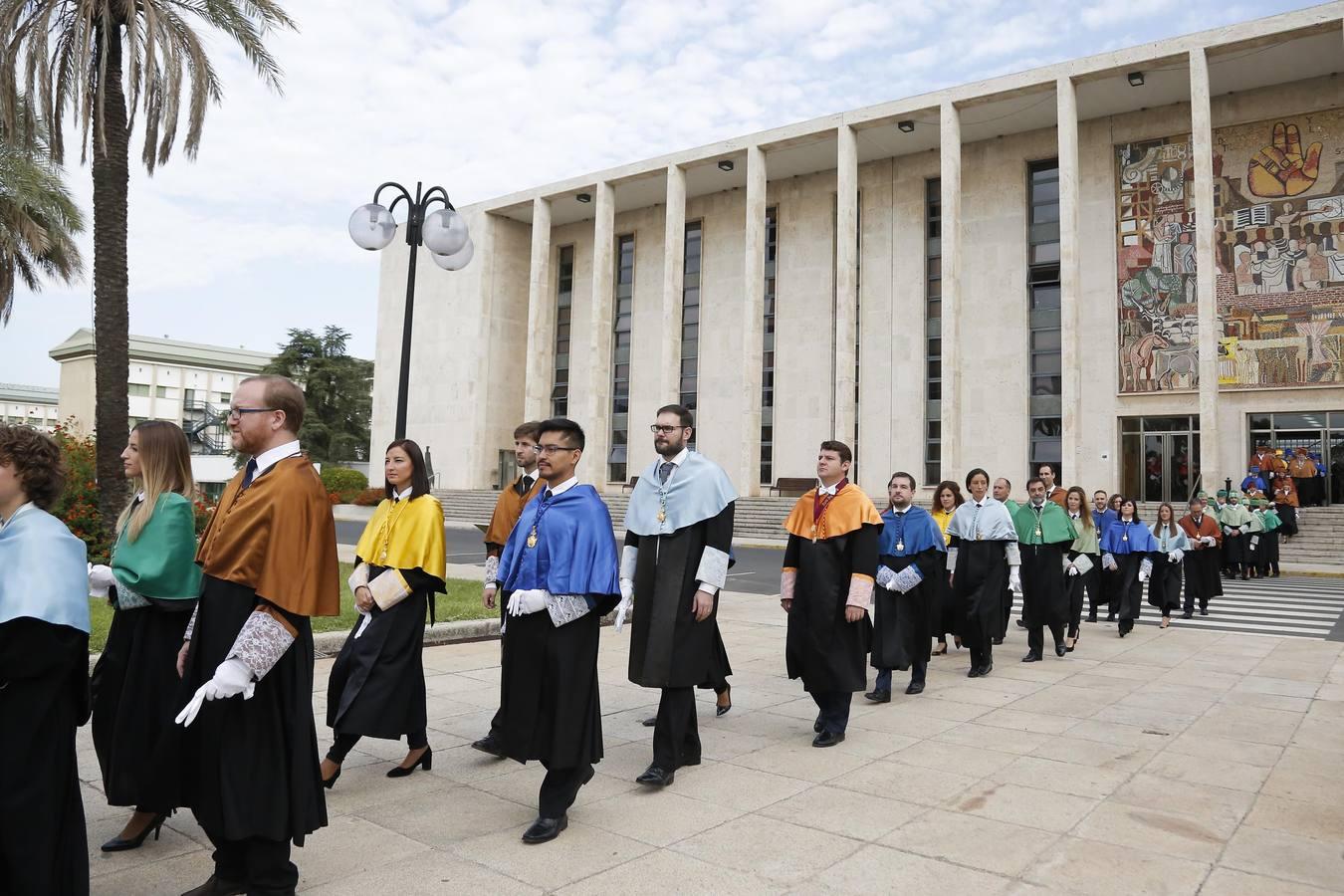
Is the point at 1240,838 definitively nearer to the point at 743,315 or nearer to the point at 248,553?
the point at 248,553

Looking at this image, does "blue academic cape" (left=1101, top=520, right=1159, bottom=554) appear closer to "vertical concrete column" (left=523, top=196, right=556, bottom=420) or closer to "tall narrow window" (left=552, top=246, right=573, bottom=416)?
"vertical concrete column" (left=523, top=196, right=556, bottom=420)

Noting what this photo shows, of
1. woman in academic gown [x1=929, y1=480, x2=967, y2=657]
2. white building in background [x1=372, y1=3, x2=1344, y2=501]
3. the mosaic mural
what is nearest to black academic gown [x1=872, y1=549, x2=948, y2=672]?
woman in academic gown [x1=929, y1=480, x2=967, y2=657]

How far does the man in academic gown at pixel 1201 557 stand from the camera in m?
14.1

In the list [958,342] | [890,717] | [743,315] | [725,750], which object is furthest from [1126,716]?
[743,315]

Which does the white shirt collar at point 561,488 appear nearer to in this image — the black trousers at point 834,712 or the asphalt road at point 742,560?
the black trousers at point 834,712

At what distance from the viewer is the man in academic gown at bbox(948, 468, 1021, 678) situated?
9.09 m

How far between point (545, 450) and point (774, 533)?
2566 centimetres

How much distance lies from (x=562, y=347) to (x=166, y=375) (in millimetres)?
51659

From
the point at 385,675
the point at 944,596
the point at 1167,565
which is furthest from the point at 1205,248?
the point at 385,675

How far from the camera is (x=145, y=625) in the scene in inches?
159

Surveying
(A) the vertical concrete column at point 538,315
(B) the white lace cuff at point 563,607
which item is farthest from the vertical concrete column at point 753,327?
(B) the white lace cuff at point 563,607

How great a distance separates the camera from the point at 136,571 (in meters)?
3.96

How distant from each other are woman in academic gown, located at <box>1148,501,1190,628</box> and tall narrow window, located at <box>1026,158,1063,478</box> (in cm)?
1879

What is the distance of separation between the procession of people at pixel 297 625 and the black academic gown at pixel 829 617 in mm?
15
